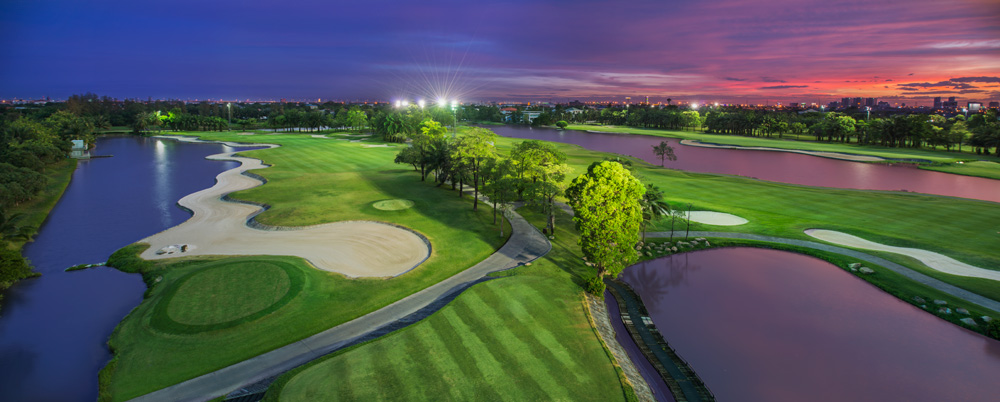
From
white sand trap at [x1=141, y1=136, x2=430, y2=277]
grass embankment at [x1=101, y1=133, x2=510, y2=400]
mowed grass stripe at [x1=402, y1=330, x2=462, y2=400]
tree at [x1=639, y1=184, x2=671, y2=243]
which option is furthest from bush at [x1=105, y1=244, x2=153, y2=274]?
tree at [x1=639, y1=184, x2=671, y2=243]

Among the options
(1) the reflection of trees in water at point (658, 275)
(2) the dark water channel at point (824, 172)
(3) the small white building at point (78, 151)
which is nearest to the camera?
(1) the reflection of trees in water at point (658, 275)

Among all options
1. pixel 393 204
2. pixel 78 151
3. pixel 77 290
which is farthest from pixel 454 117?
pixel 78 151

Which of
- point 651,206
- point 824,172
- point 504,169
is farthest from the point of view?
point 824,172

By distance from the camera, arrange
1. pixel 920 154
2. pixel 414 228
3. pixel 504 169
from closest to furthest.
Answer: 1. pixel 414 228
2. pixel 504 169
3. pixel 920 154

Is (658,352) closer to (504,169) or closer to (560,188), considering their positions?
(560,188)

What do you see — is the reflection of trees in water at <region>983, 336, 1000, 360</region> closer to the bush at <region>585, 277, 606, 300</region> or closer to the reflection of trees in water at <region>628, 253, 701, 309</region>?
the reflection of trees in water at <region>628, 253, 701, 309</region>

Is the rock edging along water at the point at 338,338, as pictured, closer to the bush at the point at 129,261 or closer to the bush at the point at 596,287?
the bush at the point at 596,287

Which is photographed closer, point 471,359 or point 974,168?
point 471,359

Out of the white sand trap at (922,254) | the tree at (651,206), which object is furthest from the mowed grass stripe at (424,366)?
the white sand trap at (922,254)
